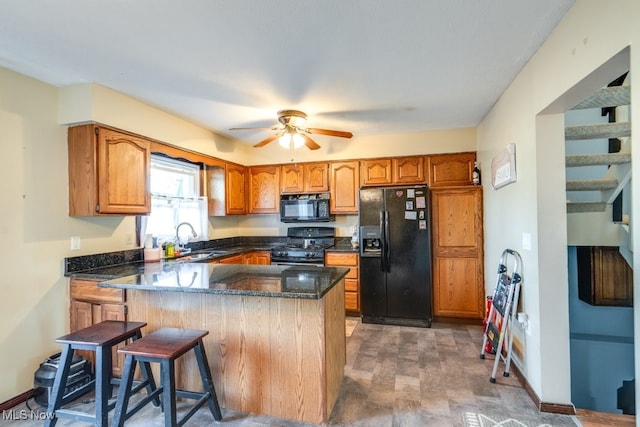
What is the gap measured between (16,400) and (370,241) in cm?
342

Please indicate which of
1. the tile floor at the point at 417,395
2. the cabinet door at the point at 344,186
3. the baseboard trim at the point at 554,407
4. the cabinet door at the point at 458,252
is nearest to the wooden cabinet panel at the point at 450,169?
the cabinet door at the point at 458,252

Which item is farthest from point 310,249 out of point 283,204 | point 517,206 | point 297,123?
point 517,206

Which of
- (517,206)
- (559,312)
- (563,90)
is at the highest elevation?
(563,90)

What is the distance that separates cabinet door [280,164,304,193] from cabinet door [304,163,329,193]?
0.26 feet

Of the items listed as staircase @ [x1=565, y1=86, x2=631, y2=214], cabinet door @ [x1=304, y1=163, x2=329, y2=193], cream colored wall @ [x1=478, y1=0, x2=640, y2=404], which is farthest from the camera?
cabinet door @ [x1=304, y1=163, x2=329, y2=193]

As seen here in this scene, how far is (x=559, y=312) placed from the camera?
6.70 ft

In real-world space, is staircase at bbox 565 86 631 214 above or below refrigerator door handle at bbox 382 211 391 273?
above

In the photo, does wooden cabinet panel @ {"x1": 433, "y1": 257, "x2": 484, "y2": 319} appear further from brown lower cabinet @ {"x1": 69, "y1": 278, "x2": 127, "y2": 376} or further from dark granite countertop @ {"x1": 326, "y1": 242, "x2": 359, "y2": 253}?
brown lower cabinet @ {"x1": 69, "y1": 278, "x2": 127, "y2": 376}

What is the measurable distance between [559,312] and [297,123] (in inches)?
107

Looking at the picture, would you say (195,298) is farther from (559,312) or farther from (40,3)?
(559,312)

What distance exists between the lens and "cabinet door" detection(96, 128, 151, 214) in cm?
257

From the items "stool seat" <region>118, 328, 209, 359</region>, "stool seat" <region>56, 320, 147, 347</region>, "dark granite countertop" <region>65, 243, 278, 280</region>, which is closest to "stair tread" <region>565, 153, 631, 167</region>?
"stool seat" <region>118, 328, 209, 359</region>

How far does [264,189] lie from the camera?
4.70 m

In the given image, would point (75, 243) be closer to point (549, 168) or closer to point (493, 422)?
point (493, 422)
